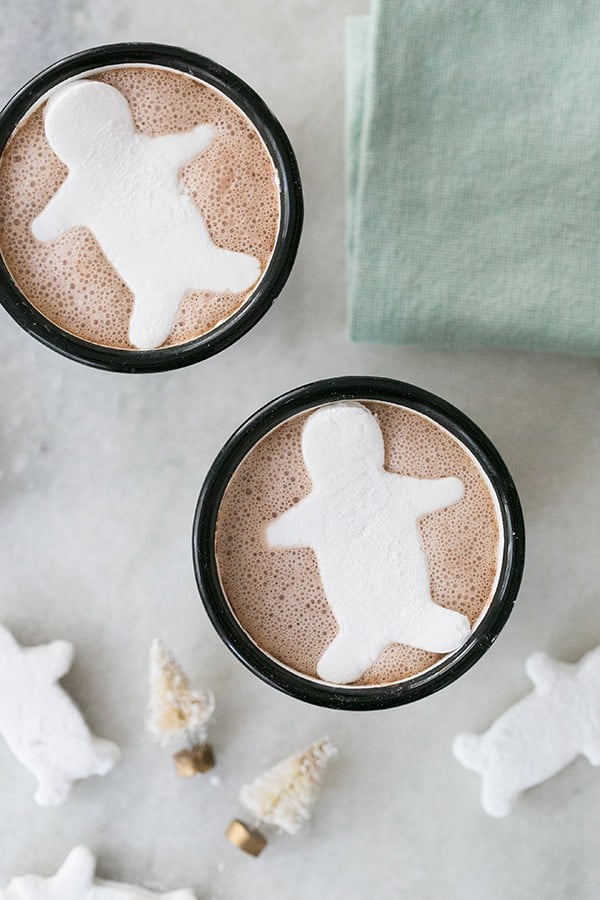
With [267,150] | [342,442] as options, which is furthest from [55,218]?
[342,442]

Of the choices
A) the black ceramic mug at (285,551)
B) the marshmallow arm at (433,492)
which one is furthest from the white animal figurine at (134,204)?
the marshmallow arm at (433,492)

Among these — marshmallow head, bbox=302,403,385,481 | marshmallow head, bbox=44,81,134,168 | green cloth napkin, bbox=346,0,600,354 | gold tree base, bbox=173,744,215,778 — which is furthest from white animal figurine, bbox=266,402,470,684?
marshmallow head, bbox=44,81,134,168

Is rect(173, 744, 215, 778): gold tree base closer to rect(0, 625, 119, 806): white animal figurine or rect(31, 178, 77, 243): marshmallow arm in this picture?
rect(0, 625, 119, 806): white animal figurine

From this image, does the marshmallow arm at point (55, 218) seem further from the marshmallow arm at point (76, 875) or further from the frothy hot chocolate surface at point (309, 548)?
the marshmallow arm at point (76, 875)

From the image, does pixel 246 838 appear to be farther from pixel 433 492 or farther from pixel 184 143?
pixel 184 143

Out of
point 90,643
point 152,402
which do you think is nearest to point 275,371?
point 152,402

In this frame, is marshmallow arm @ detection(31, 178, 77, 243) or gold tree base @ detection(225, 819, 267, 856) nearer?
marshmallow arm @ detection(31, 178, 77, 243)

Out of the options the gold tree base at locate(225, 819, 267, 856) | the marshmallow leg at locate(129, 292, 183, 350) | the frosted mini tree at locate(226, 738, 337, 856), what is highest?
the marshmallow leg at locate(129, 292, 183, 350)

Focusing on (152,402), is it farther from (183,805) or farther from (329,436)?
(183,805)
